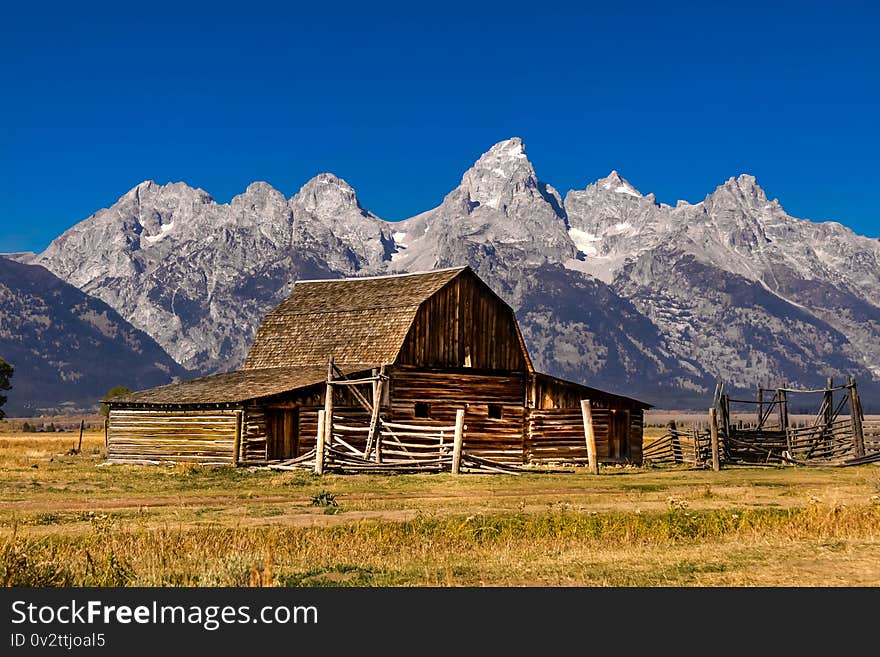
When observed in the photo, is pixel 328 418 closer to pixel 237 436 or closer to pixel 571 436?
pixel 237 436

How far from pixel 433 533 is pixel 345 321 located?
108ft

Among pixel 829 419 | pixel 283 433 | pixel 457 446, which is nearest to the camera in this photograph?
pixel 457 446

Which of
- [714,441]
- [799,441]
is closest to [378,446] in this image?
[714,441]

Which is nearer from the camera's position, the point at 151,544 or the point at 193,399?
the point at 151,544

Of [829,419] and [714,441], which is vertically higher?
[829,419]

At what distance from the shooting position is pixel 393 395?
4788 centimetres

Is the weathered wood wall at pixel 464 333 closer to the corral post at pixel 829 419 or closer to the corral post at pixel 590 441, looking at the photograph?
the corral post at pixel 590 441

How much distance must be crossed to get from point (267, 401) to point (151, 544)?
88.3 ft

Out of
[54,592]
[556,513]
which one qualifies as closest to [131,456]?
[556,513]

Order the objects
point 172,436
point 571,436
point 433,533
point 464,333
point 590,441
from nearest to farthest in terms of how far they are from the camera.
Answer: point 433,533 → point 590,441 → point 172,436 → point 464,333 → point 571,436

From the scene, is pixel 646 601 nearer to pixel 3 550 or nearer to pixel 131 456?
pixel 3 550

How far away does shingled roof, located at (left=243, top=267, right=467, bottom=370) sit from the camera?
4916cm

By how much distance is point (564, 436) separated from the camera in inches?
2016

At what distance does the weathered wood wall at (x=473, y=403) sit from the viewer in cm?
4828
